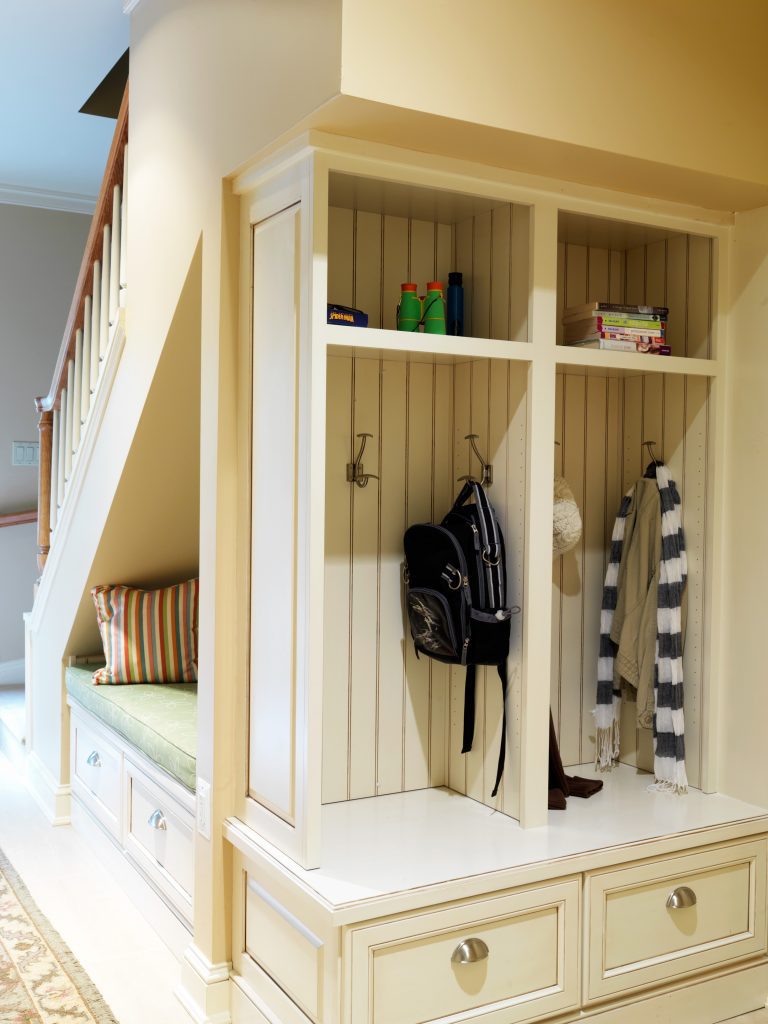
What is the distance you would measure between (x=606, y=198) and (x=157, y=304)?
122 cm

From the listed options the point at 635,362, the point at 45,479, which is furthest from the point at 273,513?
the point at 45,479

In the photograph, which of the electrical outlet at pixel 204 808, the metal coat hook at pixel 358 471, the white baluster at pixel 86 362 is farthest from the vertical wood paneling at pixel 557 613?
the white baluster at pixel 86 362

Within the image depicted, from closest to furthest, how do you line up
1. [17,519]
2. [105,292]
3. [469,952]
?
[469,952] < [105,292] < [17,519]

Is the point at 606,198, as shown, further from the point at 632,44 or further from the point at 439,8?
the point at 439,8

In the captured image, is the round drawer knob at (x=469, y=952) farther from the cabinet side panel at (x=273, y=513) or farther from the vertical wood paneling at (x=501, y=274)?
the vertical wood paneling at (x=501, y=274)

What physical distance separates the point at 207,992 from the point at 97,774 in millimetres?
1232

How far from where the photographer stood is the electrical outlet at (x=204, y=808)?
2383 millimetres

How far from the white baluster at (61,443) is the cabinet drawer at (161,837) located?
1.26 m

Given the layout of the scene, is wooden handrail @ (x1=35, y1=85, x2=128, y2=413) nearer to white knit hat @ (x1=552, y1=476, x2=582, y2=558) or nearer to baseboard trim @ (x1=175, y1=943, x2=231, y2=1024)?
white knit hat @ (x1=552, y1=476, x2=582, y2=558)

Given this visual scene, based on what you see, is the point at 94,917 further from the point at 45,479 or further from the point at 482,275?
the point at 482,275

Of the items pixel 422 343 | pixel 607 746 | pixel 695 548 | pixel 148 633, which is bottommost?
pixel 607 746

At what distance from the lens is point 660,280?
2.77m

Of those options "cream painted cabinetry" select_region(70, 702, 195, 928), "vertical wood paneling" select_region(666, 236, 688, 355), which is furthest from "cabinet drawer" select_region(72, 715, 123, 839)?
"vertical wood paneling" select_region(666, 236, 688, 355)

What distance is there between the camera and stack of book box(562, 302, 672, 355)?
2.49 metres
